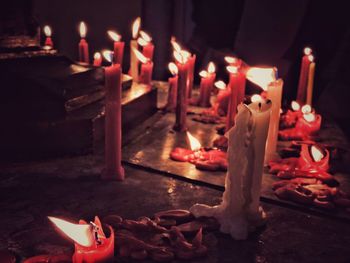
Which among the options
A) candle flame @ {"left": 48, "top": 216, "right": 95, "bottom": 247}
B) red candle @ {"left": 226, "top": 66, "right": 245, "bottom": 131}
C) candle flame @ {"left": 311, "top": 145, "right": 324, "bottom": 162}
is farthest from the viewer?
red candle @ {"left": 226, "top": 66, "right": 245, "bottom": 131}

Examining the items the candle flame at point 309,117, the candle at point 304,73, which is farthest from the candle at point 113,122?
the candle at point 304,73

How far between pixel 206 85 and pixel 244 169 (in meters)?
2.79

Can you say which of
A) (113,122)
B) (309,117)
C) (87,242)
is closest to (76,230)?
(87,242)

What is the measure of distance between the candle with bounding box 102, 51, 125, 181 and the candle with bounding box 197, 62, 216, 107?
203cm

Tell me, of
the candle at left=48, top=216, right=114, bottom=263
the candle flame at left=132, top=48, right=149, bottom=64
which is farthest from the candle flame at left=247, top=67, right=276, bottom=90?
the candle at left=48, top=216, right=114, bottom=263

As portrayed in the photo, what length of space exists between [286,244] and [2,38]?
289 cm

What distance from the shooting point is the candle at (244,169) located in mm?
2559

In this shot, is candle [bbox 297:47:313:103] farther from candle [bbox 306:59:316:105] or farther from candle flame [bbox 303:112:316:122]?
candle flame [bbox 303:112:316:122]

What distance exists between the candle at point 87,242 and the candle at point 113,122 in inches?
41.7

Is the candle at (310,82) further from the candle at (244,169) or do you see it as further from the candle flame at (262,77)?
the candle at (244,169)

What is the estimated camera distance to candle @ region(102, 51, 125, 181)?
3.18 meters

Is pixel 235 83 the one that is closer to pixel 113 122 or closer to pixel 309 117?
pixel 309 117

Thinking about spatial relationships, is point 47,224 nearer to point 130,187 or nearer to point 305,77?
point 130,187

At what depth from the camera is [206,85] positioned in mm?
5305
